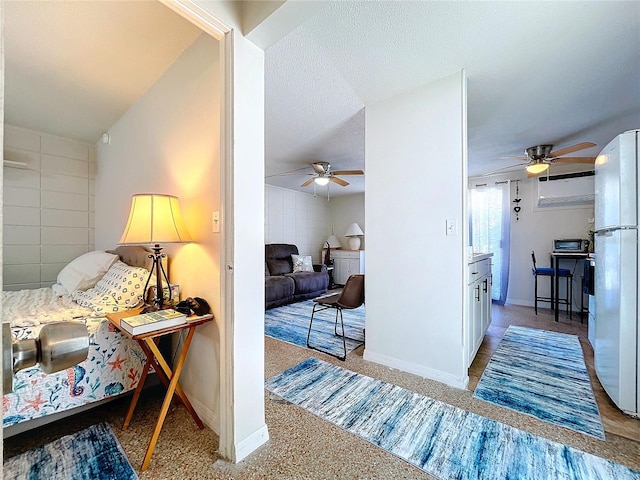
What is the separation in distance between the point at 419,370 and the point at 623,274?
1.44 m

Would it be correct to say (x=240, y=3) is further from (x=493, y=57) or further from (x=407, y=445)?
(x=407, y=445)

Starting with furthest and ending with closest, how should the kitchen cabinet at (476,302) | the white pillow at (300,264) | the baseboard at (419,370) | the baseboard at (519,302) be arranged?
the white pillow at (300,264) < the baseboard at (519,302) < the kitchen cabinet at (476,302) < the baseboard at (419,370)

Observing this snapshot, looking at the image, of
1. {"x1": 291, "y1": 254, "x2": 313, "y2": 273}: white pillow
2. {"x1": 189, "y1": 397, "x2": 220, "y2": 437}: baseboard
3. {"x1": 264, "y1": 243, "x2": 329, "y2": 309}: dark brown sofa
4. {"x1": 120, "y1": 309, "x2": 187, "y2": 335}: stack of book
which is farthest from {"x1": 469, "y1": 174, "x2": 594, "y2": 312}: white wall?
{"x1": 120, "y1": 309, "x2": 187, "y2": 335}: stack of book

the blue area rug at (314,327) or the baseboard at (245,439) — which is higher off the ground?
the baseboard at (245,439)

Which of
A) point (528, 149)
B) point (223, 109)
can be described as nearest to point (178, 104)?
point (223, 109)

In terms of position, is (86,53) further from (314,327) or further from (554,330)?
(554,330)

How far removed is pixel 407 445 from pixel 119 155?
3.33 m

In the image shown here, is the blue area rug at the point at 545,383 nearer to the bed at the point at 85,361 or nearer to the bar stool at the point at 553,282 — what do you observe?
the bar stool at the point at 553,282

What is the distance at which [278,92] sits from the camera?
2344 millimetres

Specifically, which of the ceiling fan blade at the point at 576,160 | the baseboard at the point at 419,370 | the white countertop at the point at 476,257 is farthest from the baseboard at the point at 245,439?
the ceiling fan blade at the point at 576,160

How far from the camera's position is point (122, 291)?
1.82 metres

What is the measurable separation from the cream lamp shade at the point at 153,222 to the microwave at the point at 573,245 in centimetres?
485

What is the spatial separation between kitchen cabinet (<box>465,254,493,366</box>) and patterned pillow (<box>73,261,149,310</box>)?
2314 millimetres

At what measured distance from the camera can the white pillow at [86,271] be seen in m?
2.29
